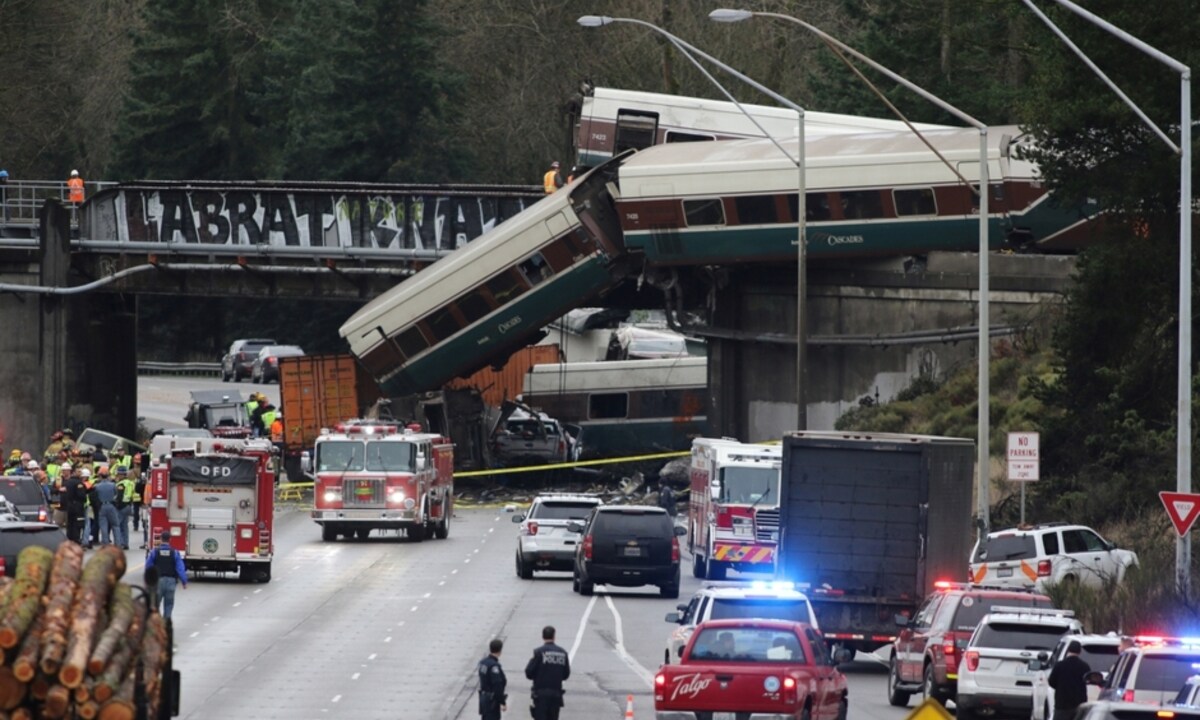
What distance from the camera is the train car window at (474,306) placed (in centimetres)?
5494

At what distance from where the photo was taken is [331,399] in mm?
60062

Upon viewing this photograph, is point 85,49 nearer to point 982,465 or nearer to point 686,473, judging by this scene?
point 686,473

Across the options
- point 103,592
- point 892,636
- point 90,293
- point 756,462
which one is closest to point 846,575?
point 892,636

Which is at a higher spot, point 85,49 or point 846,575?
point 85,49

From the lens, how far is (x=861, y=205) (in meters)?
52.9

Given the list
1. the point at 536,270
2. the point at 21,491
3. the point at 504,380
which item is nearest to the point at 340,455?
the point at 21,491

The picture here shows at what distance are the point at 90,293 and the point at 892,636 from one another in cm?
3973

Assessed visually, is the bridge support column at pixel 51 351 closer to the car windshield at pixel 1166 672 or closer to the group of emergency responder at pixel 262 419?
the group of emergency responder at pixel 262 419

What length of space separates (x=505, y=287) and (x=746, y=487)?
15541 millimetres

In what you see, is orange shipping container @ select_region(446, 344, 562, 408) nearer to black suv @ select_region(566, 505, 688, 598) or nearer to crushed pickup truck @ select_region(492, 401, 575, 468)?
crushed pickup truck @ select_region(492, 401, 575, 468)

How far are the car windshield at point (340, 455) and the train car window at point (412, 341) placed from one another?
8509mm

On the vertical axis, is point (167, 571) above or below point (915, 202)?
below

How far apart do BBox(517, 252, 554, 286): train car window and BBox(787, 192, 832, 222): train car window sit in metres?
5.86

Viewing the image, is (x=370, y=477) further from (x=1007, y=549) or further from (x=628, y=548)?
(x=1007, y=549)
